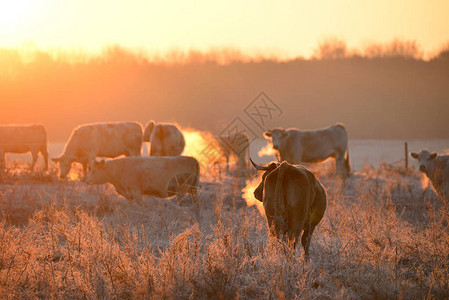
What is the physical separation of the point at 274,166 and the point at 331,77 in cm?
7088

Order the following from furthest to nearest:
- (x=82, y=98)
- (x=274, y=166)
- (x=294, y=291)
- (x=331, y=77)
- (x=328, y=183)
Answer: (x=331, y=77)
(x=82, y=98)
(x=328, y=183)
(x=274, y=166)
(x=294, y=291)

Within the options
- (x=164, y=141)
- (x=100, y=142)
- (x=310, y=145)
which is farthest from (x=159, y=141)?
(x=310, y=145)

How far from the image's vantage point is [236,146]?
68.7 feet

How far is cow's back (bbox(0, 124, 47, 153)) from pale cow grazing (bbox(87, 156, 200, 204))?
31.3 ft

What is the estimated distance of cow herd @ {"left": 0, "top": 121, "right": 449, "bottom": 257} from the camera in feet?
18.2

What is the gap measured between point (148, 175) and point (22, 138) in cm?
1087

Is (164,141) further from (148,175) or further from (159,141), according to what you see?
(148,175)

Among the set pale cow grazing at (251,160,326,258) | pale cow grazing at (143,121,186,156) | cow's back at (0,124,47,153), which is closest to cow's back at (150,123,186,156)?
pale cow grazing at (143,121,186,156)

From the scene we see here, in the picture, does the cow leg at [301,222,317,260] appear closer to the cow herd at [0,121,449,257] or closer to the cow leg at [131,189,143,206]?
the cow herd at [0,121,449,257]

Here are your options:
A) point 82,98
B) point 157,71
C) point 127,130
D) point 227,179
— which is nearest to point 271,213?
point 227,179

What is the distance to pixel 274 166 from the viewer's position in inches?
232

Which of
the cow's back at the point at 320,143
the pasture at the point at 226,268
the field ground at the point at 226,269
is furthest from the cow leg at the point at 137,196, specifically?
the cow's back at the point at 320,143

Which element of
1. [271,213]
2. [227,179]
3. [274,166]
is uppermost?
[274,166]

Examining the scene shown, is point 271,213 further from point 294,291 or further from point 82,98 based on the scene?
point 82,98
